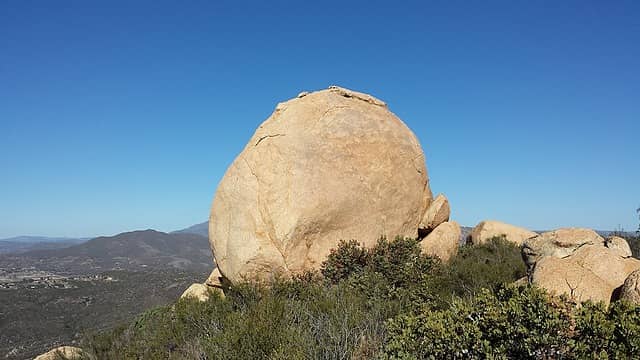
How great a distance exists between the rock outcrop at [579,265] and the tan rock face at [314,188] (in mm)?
4133

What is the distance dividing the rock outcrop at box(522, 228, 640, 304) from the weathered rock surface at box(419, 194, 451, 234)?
3.20m

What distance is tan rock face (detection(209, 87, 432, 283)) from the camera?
12055mm

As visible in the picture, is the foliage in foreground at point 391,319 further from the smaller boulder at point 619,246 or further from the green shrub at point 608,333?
the smaller boulder at point 619,246

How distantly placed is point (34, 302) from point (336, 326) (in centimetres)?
5421

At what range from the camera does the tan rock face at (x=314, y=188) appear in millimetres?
12055

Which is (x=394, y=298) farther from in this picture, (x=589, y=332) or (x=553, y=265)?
(x=589, y=332)

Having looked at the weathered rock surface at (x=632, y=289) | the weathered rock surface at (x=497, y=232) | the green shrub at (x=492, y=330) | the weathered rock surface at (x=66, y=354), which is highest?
the weathered rock surface at (x=497, y=232)

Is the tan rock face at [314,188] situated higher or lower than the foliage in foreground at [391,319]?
higher

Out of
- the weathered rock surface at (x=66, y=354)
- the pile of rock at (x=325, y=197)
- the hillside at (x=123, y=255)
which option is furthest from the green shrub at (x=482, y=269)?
the hillside at (x=123, y=255)

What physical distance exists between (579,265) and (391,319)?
4.19m

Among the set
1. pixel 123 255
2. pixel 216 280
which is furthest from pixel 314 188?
pixel 123 255

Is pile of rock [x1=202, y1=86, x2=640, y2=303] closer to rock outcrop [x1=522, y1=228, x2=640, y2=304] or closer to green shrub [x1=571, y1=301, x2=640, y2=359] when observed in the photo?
rock outcrop [x1=522, y1=228, x2=640, y2=304]

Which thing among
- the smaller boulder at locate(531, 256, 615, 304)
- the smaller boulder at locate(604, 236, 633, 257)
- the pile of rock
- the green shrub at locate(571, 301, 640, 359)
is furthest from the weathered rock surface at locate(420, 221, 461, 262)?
the green shrub at locate(571, 301, 640, 359)

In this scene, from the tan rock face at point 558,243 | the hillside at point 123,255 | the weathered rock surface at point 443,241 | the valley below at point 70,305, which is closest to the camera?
the tan rock face at point 558,243
